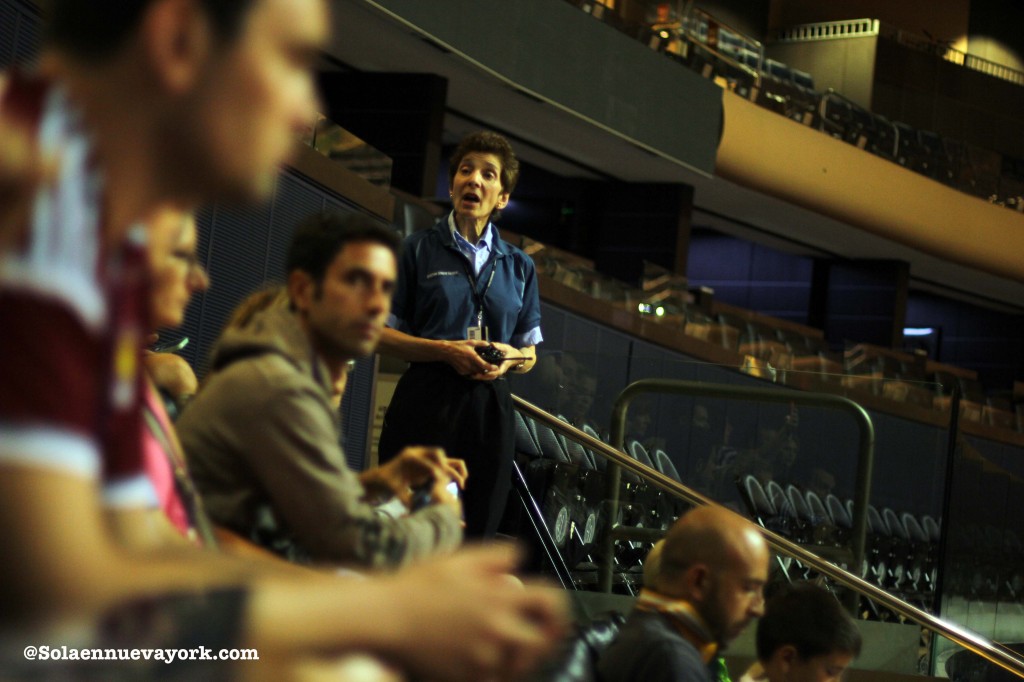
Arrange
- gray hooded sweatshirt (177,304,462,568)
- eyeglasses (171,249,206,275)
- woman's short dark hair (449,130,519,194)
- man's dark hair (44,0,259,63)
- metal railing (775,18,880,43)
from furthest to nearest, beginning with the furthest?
metal railing (775,18,880,43)
woman's short dark hair (449,130,519,194)
gray hooded sweatshirt (177,304,462,568)
eyeglasses (171,249,206,275)
man's dark hair (44,0,259,63)

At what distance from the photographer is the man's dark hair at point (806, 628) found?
2645mm

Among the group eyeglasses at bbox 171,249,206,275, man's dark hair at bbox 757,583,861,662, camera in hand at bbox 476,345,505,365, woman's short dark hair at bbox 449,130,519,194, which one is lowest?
man's dark hair at bbox 757,583,861,662

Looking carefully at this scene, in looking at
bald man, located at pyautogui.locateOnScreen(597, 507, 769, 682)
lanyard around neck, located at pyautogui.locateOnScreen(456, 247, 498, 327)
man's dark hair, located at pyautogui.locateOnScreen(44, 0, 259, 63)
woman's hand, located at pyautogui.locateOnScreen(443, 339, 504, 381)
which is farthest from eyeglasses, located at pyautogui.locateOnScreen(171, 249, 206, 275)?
lanyard around neck, located at pyautogui.locateOnScreen(456, 247, 498, 327)

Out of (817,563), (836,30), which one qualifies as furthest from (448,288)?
(836,30)

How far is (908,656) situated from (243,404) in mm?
3548

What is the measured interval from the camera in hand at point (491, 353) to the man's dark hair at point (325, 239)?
152 centimetres

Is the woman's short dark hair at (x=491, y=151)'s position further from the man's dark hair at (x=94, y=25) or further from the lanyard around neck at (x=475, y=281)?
the man's dark hair at (x=94, y=25)

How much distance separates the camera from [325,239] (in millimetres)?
1377

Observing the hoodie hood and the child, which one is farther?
the child

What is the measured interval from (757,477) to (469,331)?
158 cm

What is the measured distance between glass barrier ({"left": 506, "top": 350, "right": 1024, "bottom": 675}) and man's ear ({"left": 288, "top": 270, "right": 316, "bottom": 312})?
8.81ft

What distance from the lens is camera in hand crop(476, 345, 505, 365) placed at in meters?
2.91

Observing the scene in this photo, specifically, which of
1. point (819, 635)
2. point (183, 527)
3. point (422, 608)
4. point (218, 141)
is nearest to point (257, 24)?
point (218, 141)

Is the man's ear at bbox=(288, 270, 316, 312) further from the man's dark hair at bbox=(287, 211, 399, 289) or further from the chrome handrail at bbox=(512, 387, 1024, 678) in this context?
the chrome handrail at bbox=(512, 387, 1024, 678)
